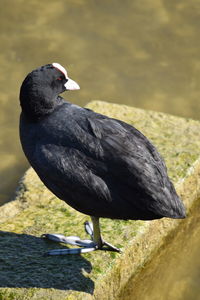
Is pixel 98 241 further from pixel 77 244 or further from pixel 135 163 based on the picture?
pixel 135 163

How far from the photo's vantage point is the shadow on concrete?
4047mm

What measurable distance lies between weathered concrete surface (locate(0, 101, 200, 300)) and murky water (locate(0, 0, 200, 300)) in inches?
60.2

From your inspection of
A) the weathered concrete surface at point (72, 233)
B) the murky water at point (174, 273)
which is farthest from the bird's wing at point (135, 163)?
the murky water at point (174, 273)

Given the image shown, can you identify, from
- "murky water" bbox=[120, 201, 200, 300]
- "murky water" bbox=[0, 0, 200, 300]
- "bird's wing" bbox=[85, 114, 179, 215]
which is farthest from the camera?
"murky water" bbox=[0, 0, 200, 300]

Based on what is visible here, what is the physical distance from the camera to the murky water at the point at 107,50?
733 centimetres

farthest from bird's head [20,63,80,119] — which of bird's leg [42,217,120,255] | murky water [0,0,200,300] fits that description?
murky water [0,0,200,300]

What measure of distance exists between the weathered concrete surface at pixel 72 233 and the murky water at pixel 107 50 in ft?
5.02

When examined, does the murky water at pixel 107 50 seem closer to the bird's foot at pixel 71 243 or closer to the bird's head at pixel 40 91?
the bird's foot at pixel 71 243

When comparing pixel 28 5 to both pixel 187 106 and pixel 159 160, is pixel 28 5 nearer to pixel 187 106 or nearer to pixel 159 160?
pixel 187 106

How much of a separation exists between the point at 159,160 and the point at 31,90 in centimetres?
94

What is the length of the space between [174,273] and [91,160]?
1454 mm

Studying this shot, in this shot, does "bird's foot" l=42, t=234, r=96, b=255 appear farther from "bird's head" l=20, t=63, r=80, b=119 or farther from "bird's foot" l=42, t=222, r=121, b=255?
"bird's head" l=20, t=63, r=80, b=119

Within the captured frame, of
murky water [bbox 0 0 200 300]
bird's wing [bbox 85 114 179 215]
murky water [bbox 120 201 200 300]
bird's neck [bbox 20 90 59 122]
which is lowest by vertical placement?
murky water [bbox 120 201 200 300]

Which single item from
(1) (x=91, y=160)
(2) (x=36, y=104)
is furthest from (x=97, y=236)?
(2) (x=36, y=104)
